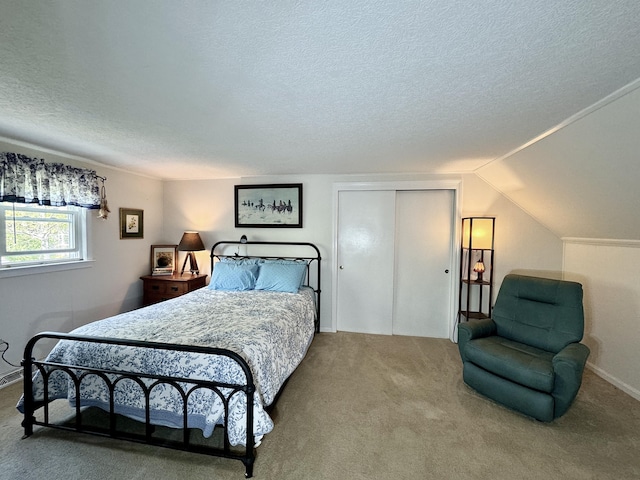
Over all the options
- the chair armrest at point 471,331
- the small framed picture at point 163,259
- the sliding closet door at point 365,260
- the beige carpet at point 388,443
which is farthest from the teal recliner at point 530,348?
the small framed picture at point 163,259

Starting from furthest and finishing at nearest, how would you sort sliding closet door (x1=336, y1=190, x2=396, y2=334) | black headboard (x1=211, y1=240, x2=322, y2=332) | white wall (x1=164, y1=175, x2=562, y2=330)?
black headboard (x1=211, y1=240, x2=322, y2=332) → sliding closet door (x1=336, y1=190, x2=396, y2=334) → white wall (x1=164, y1=175, x2=562, y2=330)

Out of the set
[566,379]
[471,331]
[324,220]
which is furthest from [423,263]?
[566,379]

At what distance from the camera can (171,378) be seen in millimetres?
1670

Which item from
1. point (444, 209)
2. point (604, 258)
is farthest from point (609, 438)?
point (444, 209)

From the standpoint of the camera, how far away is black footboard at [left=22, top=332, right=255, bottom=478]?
1.60 meters

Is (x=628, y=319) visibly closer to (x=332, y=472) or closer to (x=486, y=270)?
(x=486, y=270)

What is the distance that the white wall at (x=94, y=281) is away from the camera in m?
2.63

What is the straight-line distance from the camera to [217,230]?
4258mm

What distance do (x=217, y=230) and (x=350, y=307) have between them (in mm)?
2344

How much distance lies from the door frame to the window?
3136mm

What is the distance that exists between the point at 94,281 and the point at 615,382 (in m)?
5.76

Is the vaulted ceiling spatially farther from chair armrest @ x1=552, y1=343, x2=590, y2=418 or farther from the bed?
chair armrest @ x1=552, y1=343, x2=590, y2=418

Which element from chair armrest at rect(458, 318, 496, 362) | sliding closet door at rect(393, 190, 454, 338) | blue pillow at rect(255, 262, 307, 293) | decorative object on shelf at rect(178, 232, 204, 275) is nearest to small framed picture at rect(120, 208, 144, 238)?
decorative object on shelf at rect(178, 232, 204, 275)

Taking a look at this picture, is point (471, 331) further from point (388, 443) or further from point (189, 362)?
point (189, 362)
